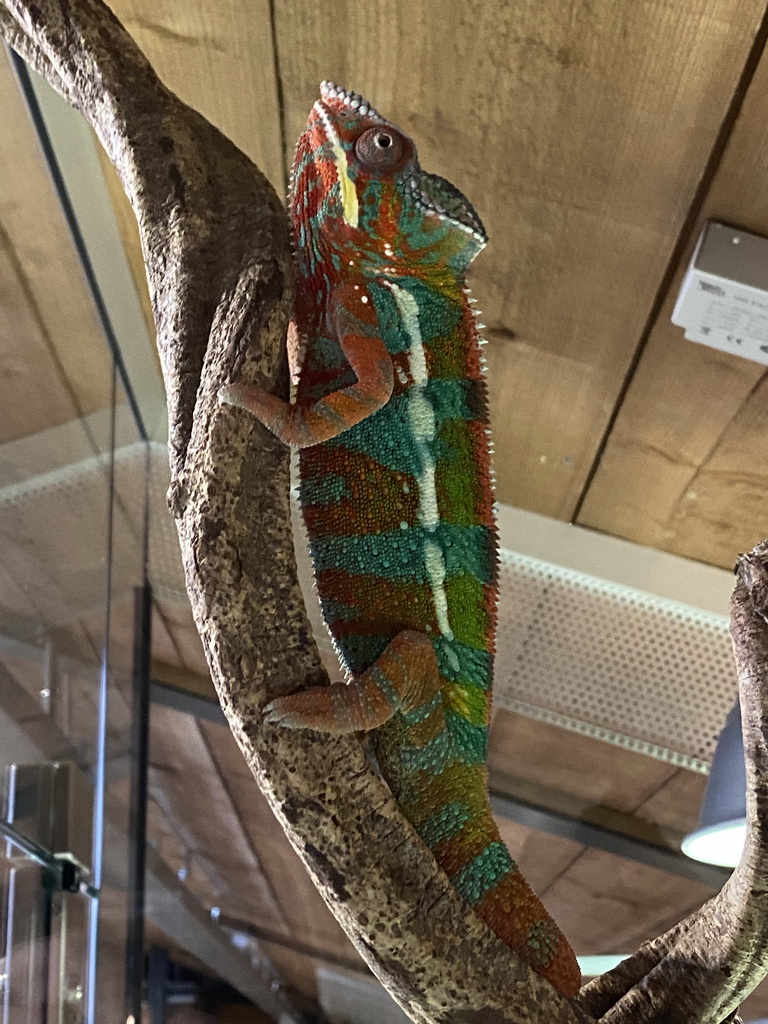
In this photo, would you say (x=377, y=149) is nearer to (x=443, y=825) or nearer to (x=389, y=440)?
(x=389, y=440)

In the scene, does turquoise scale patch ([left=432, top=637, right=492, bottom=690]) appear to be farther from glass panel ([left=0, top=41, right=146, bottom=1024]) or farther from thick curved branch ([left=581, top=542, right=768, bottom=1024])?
glass panel ([left=0, top=41, right=146, bottom=1024])

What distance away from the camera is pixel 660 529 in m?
1.78

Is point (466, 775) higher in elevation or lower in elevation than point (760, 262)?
lower

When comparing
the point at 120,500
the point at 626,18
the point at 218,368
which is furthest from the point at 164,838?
the point at 626,18

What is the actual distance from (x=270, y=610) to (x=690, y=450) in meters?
1.17

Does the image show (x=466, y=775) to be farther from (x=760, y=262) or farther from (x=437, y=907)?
(x=760, y=262)

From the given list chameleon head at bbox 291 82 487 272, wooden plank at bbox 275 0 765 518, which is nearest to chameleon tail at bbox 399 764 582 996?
chameleon head at bbox 291 82 487 272

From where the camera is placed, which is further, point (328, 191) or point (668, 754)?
point (668, 754)

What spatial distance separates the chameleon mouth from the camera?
2.70 ft

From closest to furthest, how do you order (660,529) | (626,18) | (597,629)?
(626,18)
(660,529)
(597,629)

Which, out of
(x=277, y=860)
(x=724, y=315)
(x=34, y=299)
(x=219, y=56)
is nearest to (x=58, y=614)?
(x=34, y=299)

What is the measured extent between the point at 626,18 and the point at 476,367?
1.80 ft

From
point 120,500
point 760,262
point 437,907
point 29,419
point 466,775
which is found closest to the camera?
point 437,907

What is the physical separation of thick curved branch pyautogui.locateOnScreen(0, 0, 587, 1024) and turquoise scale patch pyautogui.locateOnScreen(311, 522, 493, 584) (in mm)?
111
